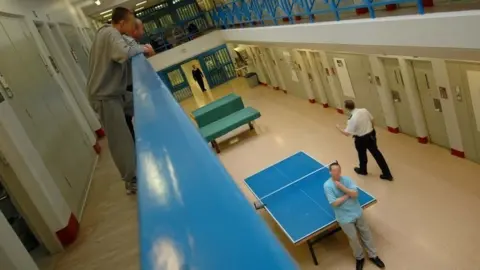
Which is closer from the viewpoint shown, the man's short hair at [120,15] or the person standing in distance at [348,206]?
the man's short hair at [120,15]

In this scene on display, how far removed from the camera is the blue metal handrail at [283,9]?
630 centimetres

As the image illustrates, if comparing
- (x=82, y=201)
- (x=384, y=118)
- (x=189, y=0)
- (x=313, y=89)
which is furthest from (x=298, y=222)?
(x=189, y=0)

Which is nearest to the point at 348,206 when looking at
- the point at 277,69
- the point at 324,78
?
the point at 324,78

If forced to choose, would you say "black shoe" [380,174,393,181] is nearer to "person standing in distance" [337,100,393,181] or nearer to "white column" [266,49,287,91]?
"person standing in distance" [337,100,393,181]

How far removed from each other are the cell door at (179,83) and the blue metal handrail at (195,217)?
77.8 feet

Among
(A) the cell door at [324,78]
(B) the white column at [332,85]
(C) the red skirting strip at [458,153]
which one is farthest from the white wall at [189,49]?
(C) the red skirting strip at [458,153]

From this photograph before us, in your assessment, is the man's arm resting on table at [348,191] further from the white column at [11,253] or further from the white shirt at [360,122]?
the white column at [11,253]

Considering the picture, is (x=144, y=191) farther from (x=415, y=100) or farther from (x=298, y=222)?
(x=415, y=100)

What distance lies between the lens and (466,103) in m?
7.46

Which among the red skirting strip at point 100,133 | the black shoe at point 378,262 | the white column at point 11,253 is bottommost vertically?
the black shoe at point 378,262

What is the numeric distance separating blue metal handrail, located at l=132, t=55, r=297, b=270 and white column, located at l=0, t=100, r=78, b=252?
10.4 ft

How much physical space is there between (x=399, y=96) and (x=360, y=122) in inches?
95.2

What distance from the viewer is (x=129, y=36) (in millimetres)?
3361

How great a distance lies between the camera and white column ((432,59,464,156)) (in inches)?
301
